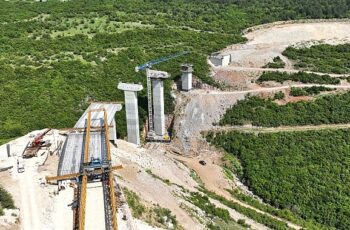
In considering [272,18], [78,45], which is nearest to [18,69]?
[78,45]

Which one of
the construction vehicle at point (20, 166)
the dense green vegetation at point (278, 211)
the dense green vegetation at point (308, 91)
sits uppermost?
the dense green vegetation at point (308, 91)

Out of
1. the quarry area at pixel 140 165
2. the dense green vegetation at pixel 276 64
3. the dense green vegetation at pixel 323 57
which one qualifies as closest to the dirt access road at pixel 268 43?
the quarry area at pixel 140 165

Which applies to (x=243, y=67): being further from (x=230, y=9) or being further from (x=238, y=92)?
(x=230, y=9)

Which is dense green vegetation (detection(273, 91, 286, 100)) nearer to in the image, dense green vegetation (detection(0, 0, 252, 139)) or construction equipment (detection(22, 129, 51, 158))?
dense green vegetation (detection(0, 0, 252, 139))

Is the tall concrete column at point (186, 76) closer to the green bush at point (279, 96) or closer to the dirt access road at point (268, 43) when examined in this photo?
the dirt access road at point (268, 43)

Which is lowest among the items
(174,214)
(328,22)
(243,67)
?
(174,214)
